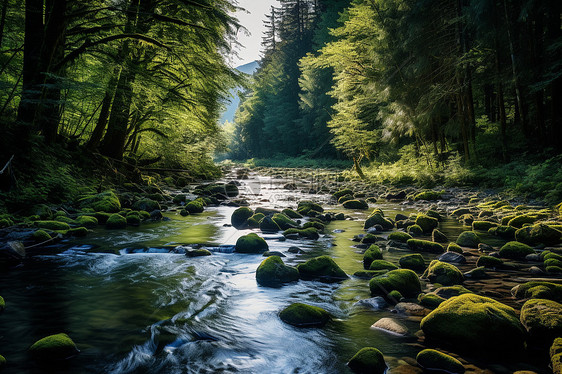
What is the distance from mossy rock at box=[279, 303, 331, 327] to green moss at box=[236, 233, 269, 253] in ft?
8.04

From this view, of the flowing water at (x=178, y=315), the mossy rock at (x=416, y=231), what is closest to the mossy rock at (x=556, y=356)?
the flowing water at (x=178, y=315)

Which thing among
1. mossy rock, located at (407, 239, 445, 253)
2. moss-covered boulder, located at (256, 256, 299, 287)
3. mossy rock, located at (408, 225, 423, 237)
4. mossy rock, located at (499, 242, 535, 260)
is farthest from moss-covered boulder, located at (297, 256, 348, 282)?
mossy rock, located at (408, 225, 423, 237)

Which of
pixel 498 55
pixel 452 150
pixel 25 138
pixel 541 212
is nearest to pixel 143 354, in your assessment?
pixel 25 138

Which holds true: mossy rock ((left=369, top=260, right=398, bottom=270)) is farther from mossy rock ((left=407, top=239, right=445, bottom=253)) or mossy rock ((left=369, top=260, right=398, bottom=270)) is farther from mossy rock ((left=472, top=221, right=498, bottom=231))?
mossy rock ((left=472, top=221, right=498, bottom=231))

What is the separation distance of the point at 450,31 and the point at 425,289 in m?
13.1

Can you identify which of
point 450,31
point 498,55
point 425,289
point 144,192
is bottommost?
point 425,289

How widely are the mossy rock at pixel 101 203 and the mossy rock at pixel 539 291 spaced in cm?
824

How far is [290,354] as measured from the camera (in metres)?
2.56

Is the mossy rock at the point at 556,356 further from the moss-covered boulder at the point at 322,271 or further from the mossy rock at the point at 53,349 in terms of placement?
the mossy rock at the point at 53,349

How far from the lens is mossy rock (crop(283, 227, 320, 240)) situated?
6602mm

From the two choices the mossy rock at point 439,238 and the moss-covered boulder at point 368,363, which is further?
the mossy rock at point 439,238

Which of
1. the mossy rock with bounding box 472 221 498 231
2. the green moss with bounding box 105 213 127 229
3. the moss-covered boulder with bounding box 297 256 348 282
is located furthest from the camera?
the green moss with bounding box 105 213 127 229

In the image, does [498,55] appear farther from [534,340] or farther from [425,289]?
[534,340]

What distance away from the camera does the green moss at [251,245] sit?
5.51 meters
